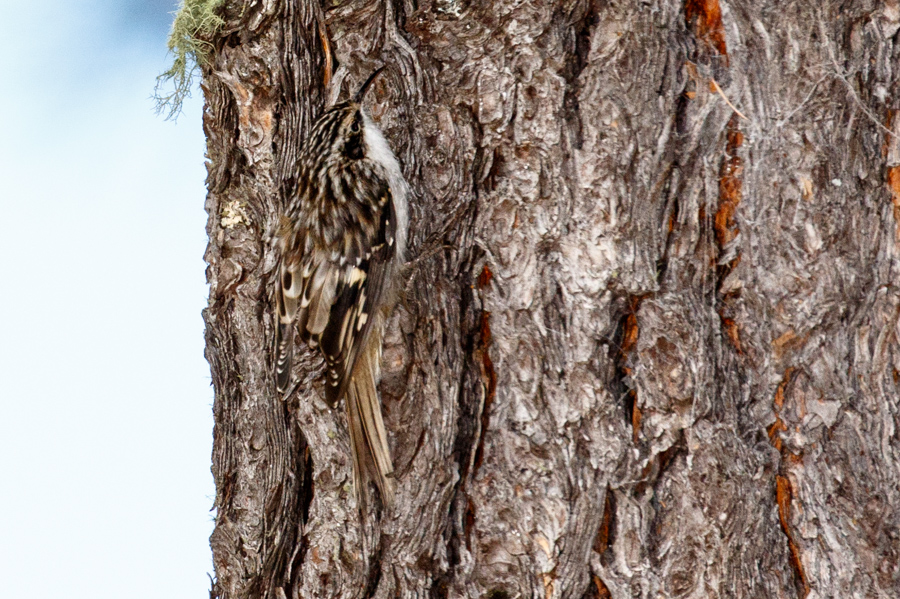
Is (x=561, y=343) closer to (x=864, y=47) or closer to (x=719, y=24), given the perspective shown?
(x=719, y=24)

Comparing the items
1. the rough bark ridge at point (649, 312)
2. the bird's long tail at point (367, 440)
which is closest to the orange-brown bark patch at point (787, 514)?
the rough bark ridge at point (649, 312)

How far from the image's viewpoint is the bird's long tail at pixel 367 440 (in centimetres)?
172

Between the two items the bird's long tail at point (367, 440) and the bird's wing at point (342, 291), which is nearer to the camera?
the bird's long tail at point (367, 440)

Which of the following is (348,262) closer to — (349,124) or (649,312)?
(349,124)

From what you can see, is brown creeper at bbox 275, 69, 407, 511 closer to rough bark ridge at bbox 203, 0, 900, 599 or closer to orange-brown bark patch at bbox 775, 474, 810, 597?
rough bark ridge at bbox 203, 0, 900, 599

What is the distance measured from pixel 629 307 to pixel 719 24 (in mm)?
595

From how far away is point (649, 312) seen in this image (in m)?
1.56

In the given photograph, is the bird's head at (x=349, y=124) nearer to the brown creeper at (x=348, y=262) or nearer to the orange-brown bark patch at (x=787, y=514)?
the brown creeper at (x=348, y=262)

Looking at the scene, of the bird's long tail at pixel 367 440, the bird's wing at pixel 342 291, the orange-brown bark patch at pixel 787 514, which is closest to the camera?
the orange-brown bark patch at pixel 787 514

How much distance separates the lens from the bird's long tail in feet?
5.65

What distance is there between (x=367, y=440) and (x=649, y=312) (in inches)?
25.8

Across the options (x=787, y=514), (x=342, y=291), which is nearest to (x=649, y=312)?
(x=787, y=514)

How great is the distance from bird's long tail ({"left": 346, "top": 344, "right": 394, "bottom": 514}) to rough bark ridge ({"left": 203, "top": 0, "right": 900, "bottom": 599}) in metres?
0.04

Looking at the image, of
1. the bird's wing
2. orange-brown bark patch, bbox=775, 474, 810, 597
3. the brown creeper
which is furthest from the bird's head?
orange-brown bark patch, bbox=775, 474, 810, 597
